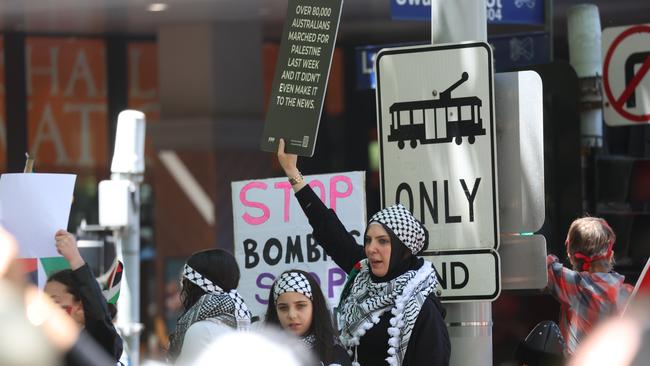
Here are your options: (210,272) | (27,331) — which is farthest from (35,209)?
(27,331)

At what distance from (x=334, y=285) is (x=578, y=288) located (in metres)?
2.14

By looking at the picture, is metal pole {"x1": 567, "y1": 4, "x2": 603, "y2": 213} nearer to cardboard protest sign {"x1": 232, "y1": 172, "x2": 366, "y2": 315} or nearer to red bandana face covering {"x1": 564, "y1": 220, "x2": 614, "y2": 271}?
cardboard protest sign {"x1": 232, "y1": 172, "x2": 366, "y2": 315}

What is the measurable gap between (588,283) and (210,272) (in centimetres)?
184

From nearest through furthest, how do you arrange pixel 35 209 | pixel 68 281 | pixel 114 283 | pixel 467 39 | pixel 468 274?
pixel 468 274
pixel 467 39
pixel 68 281
pixel 35 209
pixel 114 283

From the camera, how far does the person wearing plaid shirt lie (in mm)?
7391

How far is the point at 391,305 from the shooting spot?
657cm

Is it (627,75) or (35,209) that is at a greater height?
(627,75)

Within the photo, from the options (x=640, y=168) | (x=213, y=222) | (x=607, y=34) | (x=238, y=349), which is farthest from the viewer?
(x=213, y=222)

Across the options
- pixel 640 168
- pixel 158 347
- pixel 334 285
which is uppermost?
pixel 640 168

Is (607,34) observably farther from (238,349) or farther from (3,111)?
(3,111)

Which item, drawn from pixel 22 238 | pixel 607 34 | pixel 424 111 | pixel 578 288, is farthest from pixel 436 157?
pixel 607 34

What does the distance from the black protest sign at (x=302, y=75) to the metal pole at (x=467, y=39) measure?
50 centimetres

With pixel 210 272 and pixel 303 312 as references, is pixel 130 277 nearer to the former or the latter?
pixel 210 272

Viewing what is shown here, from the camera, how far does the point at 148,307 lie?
17.8m
